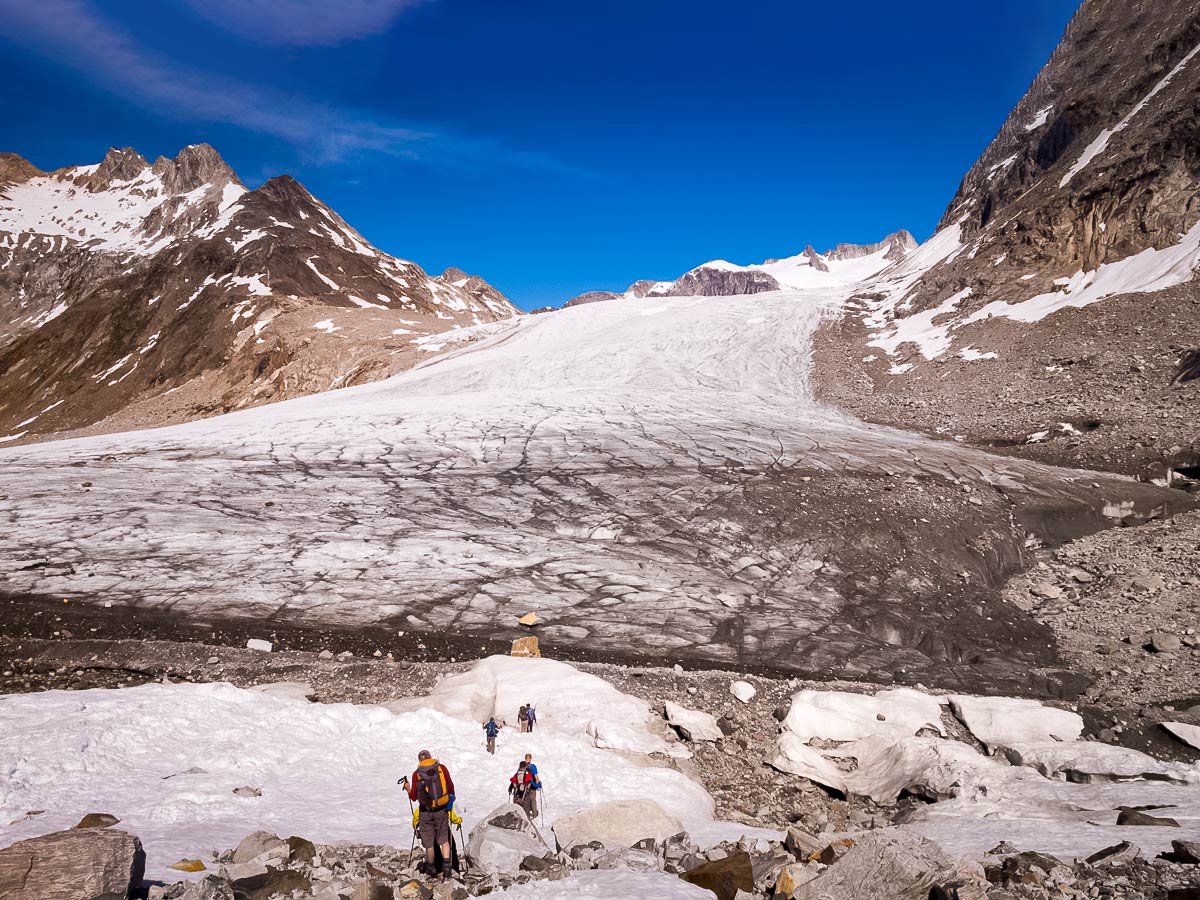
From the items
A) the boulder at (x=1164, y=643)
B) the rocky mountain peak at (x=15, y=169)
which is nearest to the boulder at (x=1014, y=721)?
the boulder at (x=1164, y=643)

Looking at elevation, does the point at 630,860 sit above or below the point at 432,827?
below

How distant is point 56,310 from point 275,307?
72.6m

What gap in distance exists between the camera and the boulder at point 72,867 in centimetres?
411

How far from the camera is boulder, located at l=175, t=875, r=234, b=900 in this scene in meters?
4.28

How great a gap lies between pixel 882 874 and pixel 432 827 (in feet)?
11.7

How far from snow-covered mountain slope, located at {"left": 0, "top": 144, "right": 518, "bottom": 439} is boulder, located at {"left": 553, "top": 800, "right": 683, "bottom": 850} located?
39.4 metres

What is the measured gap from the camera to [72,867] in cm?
426

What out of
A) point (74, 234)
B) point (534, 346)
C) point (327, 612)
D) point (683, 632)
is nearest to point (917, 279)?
point (534, 346)

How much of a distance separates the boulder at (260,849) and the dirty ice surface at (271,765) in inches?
12.7

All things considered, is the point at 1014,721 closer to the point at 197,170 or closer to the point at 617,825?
the point at 617,825

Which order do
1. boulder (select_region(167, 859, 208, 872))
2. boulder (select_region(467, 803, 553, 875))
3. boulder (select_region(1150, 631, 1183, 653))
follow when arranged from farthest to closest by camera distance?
1. boulder (select_region(1150, 631, 1183, 653))
2. boulder (select_region(467, 803, 553, 875))
3. boulder (select_region(167, 859, 208, 872))

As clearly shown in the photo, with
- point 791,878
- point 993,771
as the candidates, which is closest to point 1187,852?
point 791,878

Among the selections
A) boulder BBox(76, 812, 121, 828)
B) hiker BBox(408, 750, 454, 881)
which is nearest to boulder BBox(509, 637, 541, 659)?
hiker BBox(408, 750, 454, 881)

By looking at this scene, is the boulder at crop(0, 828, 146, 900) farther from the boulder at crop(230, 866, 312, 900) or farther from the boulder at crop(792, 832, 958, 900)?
the boulder at crop(792, 832, 958, 900)
